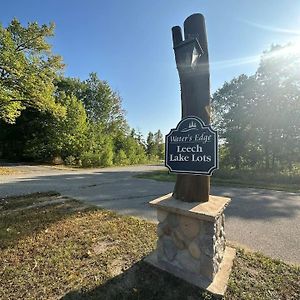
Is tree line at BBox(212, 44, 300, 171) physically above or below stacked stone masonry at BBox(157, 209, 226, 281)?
above

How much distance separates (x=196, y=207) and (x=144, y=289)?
3.17 ft

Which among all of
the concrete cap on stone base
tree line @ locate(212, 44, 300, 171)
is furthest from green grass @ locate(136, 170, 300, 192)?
the concrete cap on stone base

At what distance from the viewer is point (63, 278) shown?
231 centimetres

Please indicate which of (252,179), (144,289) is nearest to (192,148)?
(144,289)

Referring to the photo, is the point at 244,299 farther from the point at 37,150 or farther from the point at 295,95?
the point at 37,150

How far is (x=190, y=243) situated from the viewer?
2.27 metres

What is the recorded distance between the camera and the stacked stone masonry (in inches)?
85.0

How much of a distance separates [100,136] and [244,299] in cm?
2246

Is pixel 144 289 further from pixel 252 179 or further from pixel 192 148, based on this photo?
pixel 252 179

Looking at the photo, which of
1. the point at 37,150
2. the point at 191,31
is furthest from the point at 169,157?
the point at 37,150

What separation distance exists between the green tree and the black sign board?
13649 millimetres

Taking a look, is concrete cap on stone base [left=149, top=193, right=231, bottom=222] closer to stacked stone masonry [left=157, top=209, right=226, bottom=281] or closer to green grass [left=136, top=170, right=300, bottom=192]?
stacked stone masonry [left=157, top=209, right=226, bottom=281]

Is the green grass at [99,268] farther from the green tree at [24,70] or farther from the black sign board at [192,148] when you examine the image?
the green tree at [24,70]

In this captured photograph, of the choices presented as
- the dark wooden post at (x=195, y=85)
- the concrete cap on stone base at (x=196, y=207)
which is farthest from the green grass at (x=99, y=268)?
the dark wooden post at (x=195, y=85)
